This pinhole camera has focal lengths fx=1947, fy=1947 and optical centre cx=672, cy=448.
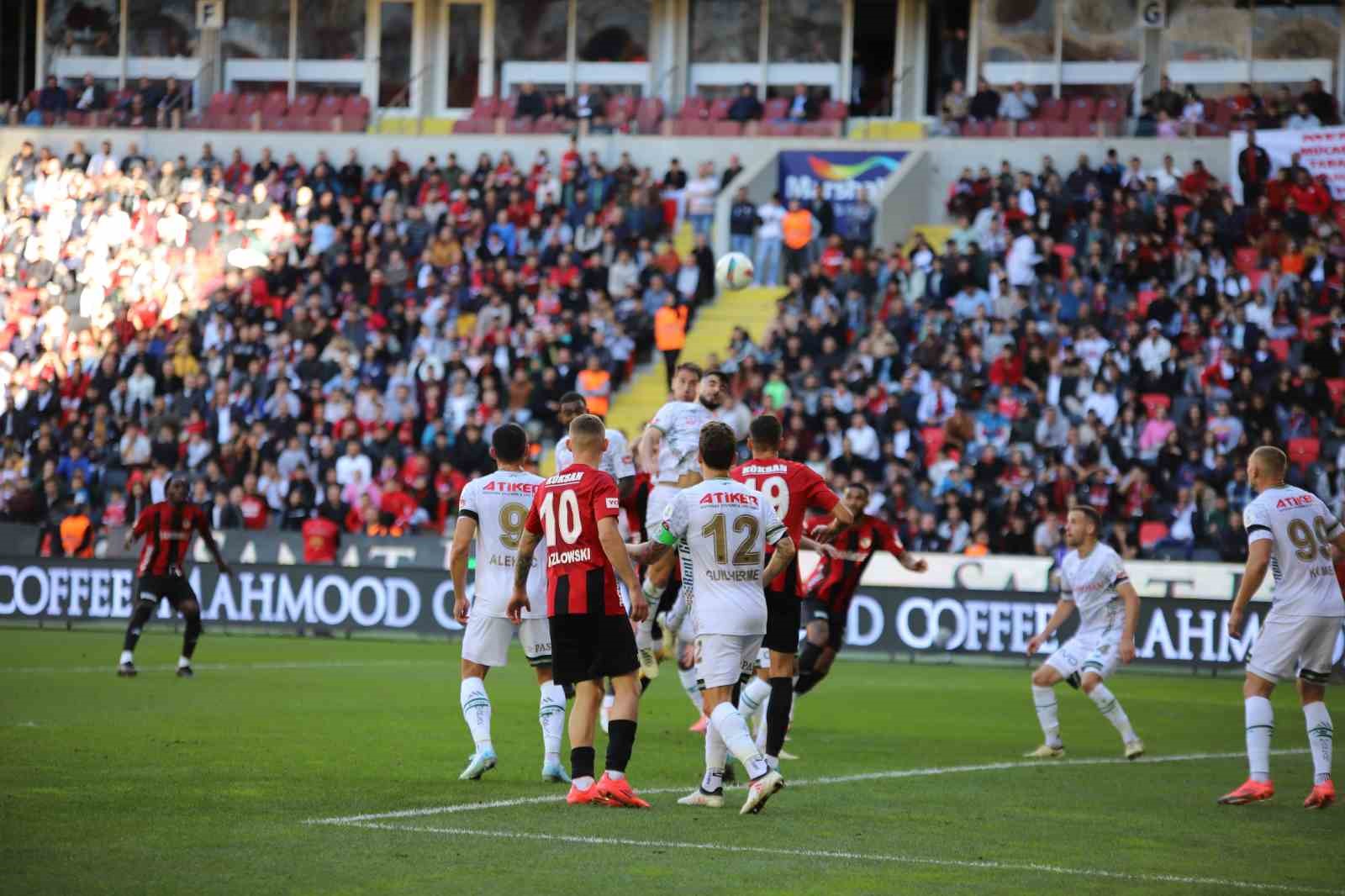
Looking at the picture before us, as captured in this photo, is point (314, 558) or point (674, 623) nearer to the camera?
point (674, 623)

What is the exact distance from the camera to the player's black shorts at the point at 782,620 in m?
11.9

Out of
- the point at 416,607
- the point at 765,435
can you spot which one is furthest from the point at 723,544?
the point at 416,607

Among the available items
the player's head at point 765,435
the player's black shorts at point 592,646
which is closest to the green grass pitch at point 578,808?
the player's black shorts at point 592,646

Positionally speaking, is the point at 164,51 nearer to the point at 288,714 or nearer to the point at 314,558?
the point at 314,558

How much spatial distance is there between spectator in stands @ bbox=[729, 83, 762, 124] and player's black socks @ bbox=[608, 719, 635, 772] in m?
30.8

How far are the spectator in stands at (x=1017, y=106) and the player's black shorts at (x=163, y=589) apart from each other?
23.6 meters

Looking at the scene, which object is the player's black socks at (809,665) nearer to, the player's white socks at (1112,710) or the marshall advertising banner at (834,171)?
the player's white socks at (1112,710)

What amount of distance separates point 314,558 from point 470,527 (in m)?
17.3

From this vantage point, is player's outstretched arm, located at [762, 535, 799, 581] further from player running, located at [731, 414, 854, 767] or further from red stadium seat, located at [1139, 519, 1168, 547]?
red stadium seat, located at [1139, 519, 1168, 547]

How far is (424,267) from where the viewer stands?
3634 cm

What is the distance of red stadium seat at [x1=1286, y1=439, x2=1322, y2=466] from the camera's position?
2648 cm

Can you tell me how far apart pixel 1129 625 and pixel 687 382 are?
388cm

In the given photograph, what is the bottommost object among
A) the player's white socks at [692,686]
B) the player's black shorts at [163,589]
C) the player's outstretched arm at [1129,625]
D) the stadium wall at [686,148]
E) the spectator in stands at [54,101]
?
the player's white socks at [692,686]

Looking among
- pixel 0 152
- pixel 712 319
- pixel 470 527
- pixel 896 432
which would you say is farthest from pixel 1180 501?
pixel 0 152
